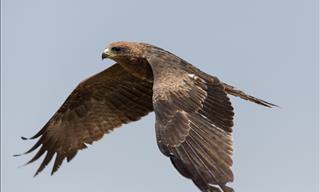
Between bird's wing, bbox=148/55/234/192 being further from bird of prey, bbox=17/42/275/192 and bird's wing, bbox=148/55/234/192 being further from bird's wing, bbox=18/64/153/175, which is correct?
bird's wing, bbox=18/64/153/175

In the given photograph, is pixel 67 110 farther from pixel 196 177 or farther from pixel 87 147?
pixel 196 177

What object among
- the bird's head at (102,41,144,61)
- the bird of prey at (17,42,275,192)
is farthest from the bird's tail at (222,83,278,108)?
the bird's head at (102,41,144,61)

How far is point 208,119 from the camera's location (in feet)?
38.1

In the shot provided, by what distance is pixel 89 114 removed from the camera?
16031mm

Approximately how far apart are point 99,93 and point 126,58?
1.89m

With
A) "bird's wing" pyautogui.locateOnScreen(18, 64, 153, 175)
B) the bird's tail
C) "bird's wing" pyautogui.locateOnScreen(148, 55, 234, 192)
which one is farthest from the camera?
"bird's wing" pyautogui.locateOnScreen(18, 64, 153, 175)

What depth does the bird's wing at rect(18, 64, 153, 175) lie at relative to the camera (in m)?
15.6

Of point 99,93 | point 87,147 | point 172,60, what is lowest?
point 87,147

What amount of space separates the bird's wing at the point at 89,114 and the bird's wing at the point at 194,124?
8.54ft

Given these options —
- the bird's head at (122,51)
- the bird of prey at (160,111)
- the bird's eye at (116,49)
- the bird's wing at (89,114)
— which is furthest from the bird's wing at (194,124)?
the bird's wing at (89,114)

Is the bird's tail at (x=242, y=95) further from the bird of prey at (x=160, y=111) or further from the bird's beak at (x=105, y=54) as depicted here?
the bird's beak at (x=105, y=54)

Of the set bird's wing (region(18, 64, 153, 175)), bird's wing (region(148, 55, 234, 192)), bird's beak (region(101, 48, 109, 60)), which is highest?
bird's beak (region(101, 48, 109, 60))

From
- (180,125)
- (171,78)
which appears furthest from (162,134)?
(171,78)

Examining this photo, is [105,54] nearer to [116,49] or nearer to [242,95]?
[116,49]
